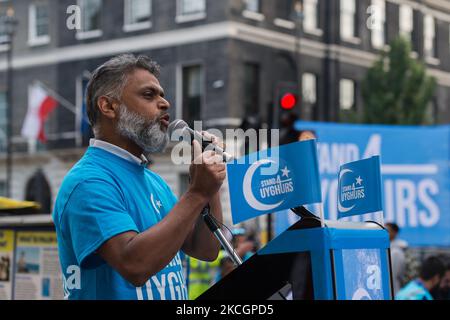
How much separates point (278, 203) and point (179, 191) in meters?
26.0

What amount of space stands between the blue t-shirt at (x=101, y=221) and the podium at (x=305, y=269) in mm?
343

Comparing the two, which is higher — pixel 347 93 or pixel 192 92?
pixel 347 93

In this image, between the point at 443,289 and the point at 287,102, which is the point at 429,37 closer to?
the point at 287,102

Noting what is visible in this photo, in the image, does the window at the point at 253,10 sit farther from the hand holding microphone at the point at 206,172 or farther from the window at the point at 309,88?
the hand holding microphone at the point at 206,172

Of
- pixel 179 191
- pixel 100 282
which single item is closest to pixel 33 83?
pixel 179 191

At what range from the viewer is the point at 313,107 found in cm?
3052

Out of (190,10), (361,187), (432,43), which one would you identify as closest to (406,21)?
(432,43)

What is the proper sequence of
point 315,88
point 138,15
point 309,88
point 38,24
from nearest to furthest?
1. point 138,15
2. point 309,88
3. point 315,88
4. point 38,24

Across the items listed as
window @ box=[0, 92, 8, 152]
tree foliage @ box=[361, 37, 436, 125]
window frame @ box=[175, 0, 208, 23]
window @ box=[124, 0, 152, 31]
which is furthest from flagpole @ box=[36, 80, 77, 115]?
tree foliage @ box=[361, 37, 436, 125]

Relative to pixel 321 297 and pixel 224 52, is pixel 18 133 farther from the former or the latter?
pixel 321 297

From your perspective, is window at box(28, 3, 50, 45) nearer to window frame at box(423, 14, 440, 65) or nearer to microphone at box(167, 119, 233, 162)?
window frame at box(423, 14, 440, 65)

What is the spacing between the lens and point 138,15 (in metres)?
30.1

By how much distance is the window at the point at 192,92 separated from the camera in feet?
94.0

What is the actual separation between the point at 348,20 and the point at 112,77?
29.4 m
